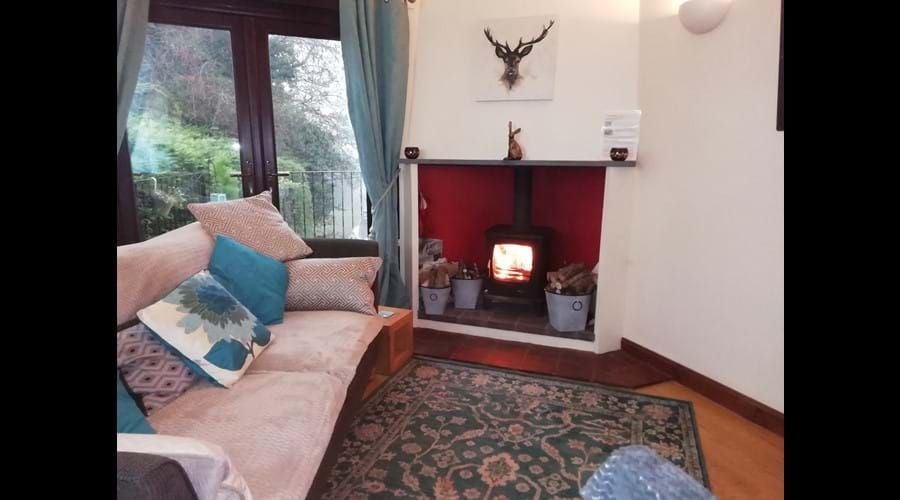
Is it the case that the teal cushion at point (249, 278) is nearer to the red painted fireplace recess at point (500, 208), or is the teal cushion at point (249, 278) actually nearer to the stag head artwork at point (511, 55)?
the red painted fireplace recess at point (500, 208)

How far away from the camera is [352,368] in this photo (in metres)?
1.72

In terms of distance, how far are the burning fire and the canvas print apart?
0.90 m

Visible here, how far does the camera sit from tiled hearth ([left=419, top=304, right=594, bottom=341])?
289cm

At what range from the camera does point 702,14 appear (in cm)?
Answer: 213

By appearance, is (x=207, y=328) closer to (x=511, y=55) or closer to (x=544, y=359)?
(x=544, y=359)

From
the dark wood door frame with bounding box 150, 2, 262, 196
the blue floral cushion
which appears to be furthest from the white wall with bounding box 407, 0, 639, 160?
the blue floral cushion

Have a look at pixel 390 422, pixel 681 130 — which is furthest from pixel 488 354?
pixel 681 130

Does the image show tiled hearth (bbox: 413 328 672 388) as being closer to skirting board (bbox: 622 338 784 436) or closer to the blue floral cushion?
skirting board (bbox: 622 338 784 436)

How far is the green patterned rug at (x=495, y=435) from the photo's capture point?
1.67m
